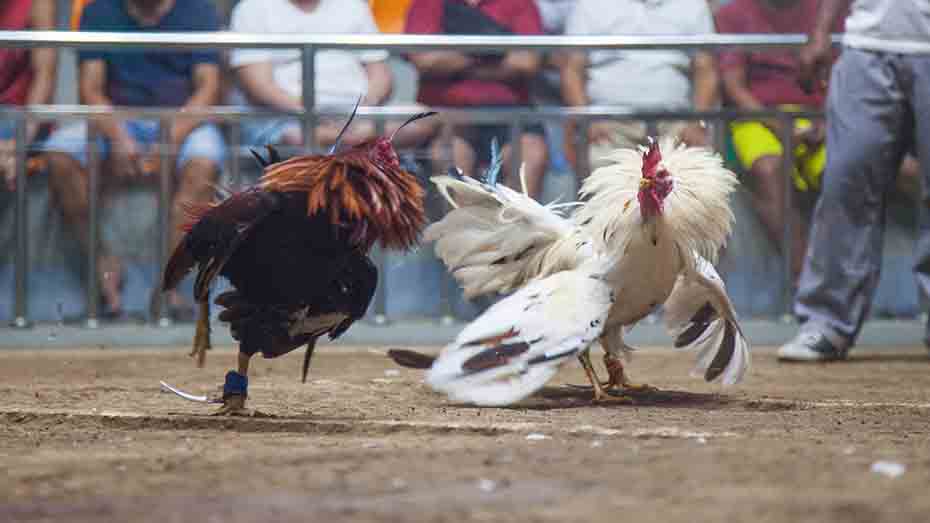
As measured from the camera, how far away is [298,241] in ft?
16.1

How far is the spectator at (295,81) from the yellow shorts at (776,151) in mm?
1612

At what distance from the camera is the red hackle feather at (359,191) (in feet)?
16.0

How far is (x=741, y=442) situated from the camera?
4363 millimetres

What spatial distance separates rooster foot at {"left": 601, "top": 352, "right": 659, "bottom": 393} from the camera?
228 inches

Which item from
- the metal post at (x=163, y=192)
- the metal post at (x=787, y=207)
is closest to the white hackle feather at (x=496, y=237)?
the metal post at (x=163, y=192)

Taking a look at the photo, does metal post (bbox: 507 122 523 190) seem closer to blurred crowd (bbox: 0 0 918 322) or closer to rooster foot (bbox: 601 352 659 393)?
blurred crowd (bbox: 0 0 918 322)

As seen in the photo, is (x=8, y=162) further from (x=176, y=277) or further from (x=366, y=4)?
(x=176, y=277)

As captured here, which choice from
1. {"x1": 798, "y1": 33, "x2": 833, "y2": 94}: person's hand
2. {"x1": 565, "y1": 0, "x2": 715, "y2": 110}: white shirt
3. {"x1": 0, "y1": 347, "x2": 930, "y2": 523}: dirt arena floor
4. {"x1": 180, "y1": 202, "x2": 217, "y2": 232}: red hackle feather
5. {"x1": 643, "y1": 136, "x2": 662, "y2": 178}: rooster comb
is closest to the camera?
{"x1": 0, "y1": 347, "x2": 930, "y2": 523}: dirt arena floor

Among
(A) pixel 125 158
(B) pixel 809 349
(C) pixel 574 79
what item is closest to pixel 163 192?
(A) pixel 125 158

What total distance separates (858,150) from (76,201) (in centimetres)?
382

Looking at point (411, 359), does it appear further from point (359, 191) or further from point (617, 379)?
point (359, 191)

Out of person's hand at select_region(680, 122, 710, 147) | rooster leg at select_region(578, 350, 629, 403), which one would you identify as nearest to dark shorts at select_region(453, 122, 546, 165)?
person's hand at select_region(680, 122, 710, 147)

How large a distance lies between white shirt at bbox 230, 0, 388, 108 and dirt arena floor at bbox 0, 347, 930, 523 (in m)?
2.04

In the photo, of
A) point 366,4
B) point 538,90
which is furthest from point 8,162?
point 538,90
